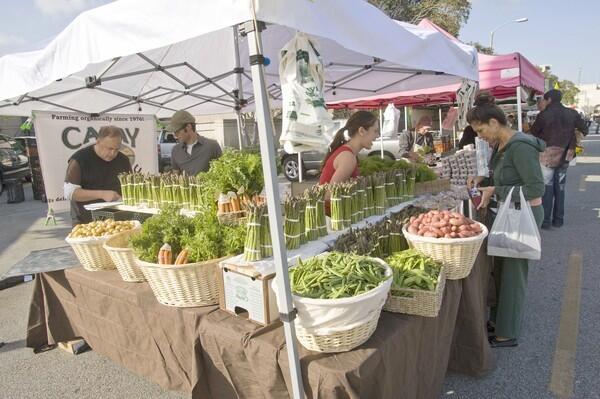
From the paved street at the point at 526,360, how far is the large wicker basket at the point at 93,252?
2.94ft

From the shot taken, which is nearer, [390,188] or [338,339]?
[338,339]

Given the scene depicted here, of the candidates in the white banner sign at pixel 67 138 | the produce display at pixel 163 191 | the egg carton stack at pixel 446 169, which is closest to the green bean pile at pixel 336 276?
the produce display at pixel 163 191

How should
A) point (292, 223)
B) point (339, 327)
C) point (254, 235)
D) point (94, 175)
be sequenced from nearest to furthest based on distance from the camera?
1. point (339, 327)
2. point (254, 235)
3. point (292, 223)
4. point (94, 175)

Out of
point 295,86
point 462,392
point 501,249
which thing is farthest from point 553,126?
point 295,86

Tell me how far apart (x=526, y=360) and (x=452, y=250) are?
1.41 m

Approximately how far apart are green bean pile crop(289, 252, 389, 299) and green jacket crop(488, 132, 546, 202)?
1.60 meters

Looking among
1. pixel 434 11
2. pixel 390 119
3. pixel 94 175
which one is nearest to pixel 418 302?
pixel 94 175

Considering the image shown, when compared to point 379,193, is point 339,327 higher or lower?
lower

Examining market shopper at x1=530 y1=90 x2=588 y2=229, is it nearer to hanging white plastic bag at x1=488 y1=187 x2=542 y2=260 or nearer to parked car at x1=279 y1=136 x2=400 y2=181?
hanging white plastic bag at x1=488 y1=187 x2=542 y2=260

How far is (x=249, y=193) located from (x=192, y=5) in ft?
4.93

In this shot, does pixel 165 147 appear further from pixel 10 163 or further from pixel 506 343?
pixel 506 343

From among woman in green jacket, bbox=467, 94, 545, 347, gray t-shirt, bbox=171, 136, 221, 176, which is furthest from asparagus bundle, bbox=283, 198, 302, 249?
gray t-shirt, bbox=171, 136, 221, 176

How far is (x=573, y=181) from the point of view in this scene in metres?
11.7

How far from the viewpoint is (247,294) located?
6.88 feet
